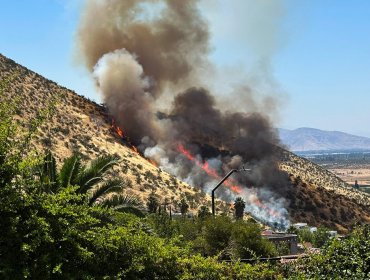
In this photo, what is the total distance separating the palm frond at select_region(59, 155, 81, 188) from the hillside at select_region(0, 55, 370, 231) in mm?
25965

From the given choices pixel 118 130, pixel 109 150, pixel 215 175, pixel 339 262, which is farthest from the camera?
pixel 215 175

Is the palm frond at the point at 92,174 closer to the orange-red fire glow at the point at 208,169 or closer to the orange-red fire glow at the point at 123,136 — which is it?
the orange-red fire glow at the point at 123,136

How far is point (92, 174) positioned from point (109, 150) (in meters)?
44.2

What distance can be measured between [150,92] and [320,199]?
36.8 metres

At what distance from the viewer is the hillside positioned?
2076 inches

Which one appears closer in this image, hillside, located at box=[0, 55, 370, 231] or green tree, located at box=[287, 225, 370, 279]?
green tree, located at box=[287, 225, 370, 279]

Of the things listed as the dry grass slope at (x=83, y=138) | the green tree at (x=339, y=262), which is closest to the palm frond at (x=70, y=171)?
the green tree at (x=339, y=262)

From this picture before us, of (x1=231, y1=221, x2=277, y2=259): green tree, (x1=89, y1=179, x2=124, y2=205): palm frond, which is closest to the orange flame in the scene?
(x1=231, y1=221, x2=277, y2=259): green tree

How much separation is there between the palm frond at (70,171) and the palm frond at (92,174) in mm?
189

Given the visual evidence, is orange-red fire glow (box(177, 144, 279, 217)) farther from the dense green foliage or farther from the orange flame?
the dense green foliage

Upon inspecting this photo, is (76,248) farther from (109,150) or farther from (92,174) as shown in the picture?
(109,150)

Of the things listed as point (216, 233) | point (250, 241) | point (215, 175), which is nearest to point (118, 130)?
point (215, 175)

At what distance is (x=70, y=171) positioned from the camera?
46.1ft

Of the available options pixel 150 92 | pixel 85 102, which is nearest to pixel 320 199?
pixel 150 92
